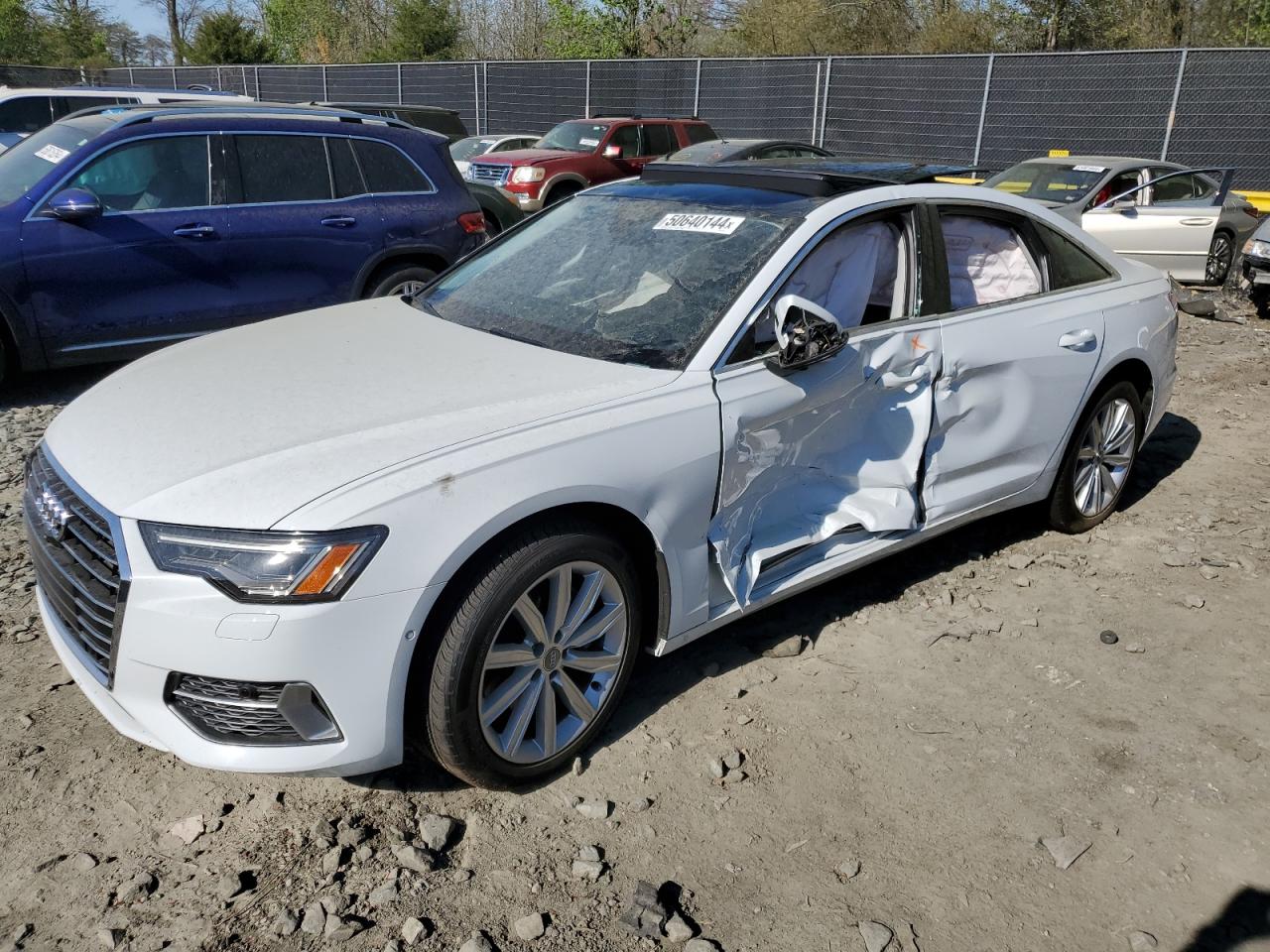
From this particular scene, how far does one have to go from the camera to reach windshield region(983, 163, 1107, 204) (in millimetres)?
11367

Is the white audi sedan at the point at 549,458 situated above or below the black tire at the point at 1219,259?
above

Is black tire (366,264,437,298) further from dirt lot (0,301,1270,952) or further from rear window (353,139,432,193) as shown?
dirt lot (0,301,1270,952)

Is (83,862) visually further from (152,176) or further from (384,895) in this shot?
(152,176)

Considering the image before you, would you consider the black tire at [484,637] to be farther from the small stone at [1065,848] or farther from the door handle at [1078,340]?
the door handle at [1078,340]

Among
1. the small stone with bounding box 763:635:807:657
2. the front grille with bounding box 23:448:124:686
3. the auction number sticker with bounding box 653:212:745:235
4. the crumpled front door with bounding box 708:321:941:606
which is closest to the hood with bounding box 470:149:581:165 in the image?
the auction number sticker with bounding box 653:212:745:235

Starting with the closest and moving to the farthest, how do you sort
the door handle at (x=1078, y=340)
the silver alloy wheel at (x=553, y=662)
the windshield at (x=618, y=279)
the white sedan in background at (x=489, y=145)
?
the silver alloy wheel at (x=553, y=662), the windshield at (x=618, y=279), the door handle at (x=1078, y=340), the white sedan in background at (x=489, y=145)

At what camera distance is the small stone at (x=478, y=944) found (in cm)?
241

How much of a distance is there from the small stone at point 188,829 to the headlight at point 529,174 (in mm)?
13399

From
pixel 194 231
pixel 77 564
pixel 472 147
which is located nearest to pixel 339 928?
pixel 77 564

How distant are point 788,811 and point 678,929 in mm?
581

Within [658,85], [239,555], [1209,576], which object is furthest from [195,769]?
[658,85]

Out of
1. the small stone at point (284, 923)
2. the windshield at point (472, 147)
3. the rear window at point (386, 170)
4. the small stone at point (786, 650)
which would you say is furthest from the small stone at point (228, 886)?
the windshield at point (472, 147)

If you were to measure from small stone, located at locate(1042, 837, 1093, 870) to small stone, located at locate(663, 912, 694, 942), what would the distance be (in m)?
1.04

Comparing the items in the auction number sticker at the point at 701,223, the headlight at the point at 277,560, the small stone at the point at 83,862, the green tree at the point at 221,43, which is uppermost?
the green tree at the point at 221,43
